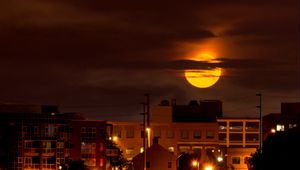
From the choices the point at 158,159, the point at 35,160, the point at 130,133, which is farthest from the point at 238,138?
the point at 35,160

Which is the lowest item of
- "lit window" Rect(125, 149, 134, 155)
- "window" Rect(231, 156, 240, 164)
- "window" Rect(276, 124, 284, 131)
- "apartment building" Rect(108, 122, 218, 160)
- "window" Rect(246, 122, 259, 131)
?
"window" Rect(231, 156, 240, 164)

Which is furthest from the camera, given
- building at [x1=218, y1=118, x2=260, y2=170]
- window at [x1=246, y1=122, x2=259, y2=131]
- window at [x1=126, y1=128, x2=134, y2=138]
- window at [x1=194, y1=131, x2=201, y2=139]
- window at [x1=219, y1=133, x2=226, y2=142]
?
window at [x1=246, y1=122, x2=259, y2=131]

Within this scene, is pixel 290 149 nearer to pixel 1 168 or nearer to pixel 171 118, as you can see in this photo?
pixel 1 168

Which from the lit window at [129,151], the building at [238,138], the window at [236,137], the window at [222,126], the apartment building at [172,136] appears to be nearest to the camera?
the lit window at [129,151]

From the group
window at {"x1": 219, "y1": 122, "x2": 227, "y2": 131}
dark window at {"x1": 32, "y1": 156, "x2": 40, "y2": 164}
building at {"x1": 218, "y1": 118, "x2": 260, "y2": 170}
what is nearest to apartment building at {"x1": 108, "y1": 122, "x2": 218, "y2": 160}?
building at {"x1": 218, "y1": 118, "x2": 260, "y2": 170}

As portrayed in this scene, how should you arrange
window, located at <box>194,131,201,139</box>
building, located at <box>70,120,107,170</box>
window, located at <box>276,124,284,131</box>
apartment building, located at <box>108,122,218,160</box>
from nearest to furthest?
building, located at <box>70,120,107,170</box>
apartment building, located at <box>108,122,218,160</box>
window, located at <box>276,124,284,131</box>
window, located at <box>194,131,201,139</box>

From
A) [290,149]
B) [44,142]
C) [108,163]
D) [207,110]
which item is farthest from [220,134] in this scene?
[290,149]

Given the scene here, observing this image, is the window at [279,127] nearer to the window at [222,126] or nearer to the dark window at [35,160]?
the window at [222,126]

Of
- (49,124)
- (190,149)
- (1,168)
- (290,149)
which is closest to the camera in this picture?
(290,149)

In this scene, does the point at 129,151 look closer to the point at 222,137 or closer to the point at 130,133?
the point at 130,133

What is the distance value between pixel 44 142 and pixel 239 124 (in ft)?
178

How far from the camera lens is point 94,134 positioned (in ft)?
376

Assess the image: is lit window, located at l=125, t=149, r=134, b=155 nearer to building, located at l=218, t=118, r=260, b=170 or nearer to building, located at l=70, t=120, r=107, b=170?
building, located at l=70, t=120, r=107, b=170

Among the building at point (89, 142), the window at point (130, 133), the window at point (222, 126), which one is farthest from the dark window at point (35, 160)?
the window at point (222, 126)
